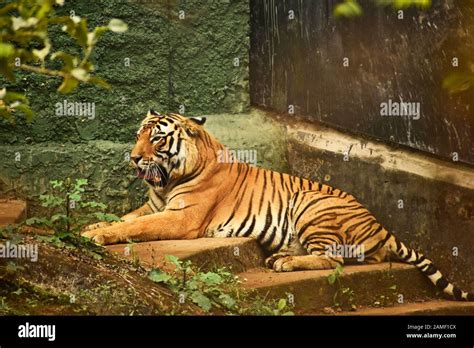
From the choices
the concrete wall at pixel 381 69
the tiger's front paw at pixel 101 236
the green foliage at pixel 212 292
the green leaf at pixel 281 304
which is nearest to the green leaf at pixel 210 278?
the green foliage at pixel 212 292

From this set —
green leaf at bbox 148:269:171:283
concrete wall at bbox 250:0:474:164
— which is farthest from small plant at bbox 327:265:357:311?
concrete wall at bbox 250:0:474:164

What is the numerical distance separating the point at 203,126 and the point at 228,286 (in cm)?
149

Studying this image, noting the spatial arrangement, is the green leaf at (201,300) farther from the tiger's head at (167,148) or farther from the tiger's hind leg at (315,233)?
the tiger's head at (167,148)

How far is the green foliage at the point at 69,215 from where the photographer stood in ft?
21.4

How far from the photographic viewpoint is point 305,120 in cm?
777

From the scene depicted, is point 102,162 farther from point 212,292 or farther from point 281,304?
point 281,304

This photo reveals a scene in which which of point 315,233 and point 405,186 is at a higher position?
point 405,186

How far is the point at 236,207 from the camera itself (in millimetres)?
7602

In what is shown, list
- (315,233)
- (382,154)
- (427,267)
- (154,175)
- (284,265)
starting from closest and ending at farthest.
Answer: (284,265)
(427,267)
(315,233)
(154,175)
(382,154)

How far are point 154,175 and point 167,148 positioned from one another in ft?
0.73

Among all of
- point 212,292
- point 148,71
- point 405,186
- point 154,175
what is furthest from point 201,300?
point 148,71

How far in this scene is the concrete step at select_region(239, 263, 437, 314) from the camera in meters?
6.67

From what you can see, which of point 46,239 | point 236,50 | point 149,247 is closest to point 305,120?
point 236,50
